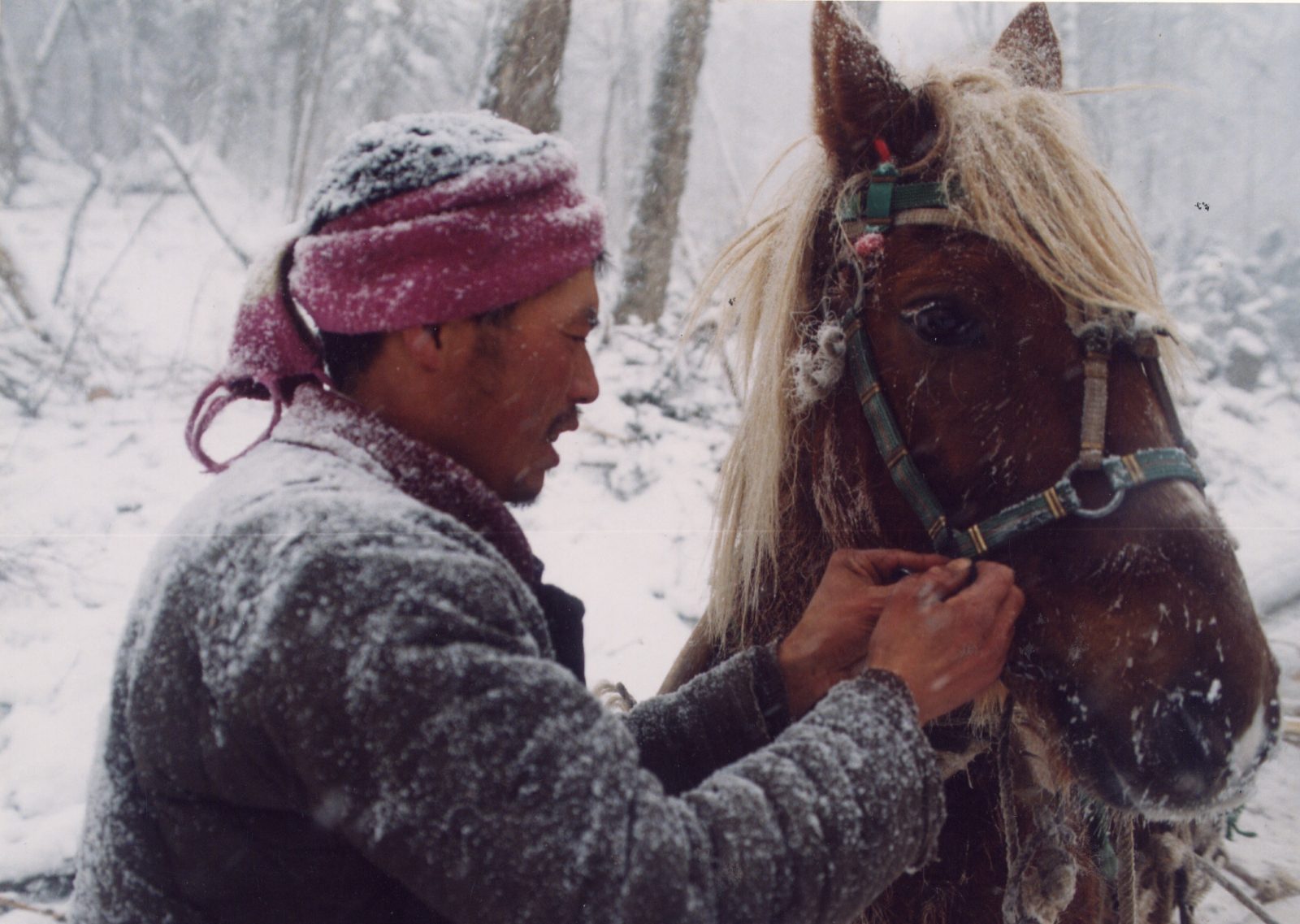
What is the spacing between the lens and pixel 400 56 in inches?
64.0

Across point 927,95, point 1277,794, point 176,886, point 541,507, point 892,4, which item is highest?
point 892,4

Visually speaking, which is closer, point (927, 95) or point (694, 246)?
point (927, 95)

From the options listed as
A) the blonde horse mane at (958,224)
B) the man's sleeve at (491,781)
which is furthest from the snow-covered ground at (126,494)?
the man's sleeve at (491,781)

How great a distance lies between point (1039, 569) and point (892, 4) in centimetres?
118

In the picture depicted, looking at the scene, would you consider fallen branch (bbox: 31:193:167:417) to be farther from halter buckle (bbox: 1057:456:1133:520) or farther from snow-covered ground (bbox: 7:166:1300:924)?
halter buckle (bbox: 1057:456:1133:520)

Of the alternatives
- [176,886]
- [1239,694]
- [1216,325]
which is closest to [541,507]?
[176,886]

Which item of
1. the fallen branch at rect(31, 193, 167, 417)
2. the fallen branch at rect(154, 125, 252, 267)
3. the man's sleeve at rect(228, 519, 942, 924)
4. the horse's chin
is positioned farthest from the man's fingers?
the fallen branch at rect(31, 193, 167, 417)

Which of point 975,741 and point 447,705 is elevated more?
point 447,705

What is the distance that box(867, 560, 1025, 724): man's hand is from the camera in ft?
3.38

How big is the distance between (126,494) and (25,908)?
1.22 metres

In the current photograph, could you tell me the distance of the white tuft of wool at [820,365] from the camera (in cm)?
141

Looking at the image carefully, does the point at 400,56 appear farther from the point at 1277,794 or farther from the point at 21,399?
the point at 1277,794

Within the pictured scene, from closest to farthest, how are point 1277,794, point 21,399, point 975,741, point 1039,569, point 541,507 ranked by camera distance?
point 1039,569 < point 975,741 < point 21,399 < point 541,507 < point 1277,794

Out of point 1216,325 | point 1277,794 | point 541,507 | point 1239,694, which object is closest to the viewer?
point 1239,694
